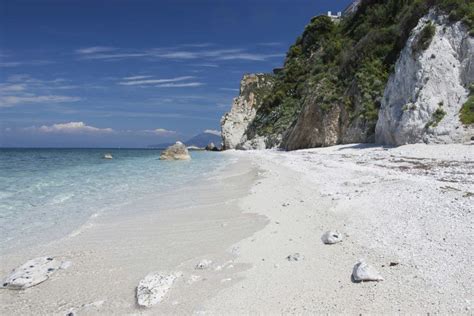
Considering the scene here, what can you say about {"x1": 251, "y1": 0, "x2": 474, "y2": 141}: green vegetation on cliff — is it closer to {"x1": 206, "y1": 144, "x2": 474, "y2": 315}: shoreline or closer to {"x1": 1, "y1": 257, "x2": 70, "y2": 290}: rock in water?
{"x1": 206, "y1": 144, "x2": 474, "y2": 315}: shoreline

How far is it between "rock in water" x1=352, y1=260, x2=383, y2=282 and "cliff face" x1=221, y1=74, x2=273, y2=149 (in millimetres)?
69833

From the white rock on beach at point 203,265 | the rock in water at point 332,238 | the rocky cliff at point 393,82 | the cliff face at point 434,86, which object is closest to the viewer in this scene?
the white rock on beach at point 203,265

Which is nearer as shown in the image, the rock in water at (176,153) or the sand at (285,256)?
the sand at (285,256)

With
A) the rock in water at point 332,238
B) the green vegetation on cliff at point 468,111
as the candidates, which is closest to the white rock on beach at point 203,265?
the rock in water at point 332,238

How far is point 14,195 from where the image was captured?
40.3ft

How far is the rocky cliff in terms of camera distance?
19.2 meters

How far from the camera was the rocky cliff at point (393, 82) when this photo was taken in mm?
19219

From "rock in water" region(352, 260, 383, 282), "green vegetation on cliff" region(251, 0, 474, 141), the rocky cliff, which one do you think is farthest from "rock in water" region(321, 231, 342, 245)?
"green vegetation on cliff" region(251, 0, 474, 141)

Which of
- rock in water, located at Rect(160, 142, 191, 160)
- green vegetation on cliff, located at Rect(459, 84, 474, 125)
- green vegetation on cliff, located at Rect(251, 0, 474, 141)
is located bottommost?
rock in water, located at Rect(160, 142, 191, 160)

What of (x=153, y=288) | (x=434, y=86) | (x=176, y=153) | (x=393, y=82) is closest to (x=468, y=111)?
(x=434, y=86)

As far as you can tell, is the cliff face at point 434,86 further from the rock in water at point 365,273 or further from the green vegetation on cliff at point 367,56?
the rock in water at point 365,273

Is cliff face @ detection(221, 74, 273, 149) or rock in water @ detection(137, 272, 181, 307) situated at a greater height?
cliff face @ detection(221, 74, 273, 149)

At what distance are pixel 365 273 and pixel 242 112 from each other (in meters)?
74.3

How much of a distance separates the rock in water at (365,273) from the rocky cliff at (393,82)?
16352 mm
